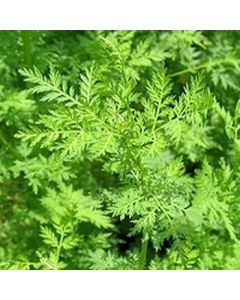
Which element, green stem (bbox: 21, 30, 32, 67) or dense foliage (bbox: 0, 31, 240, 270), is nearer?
dense foliage (bbox: 0, 31, 240, 270)

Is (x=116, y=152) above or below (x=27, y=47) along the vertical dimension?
below

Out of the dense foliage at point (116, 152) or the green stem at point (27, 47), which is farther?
the green stem at point (27, 47)

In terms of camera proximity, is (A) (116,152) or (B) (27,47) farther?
(B) (27,47)

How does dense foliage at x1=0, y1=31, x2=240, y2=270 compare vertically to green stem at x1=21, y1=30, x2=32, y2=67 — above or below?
below

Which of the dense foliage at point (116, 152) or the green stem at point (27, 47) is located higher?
the green stem at point (27, 47)
